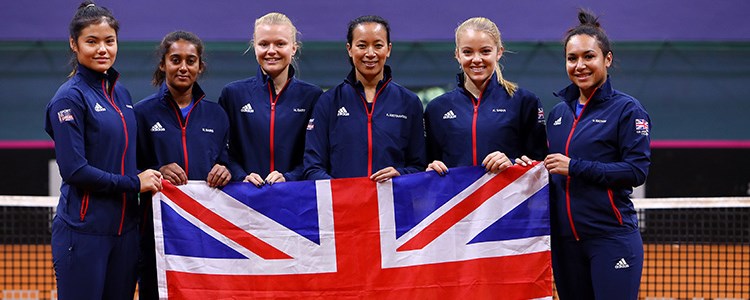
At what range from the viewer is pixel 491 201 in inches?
168

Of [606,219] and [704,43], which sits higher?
[704,43]

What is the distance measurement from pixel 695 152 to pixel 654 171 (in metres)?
0.59

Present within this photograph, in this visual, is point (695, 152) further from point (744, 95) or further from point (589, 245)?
point (589, 245)

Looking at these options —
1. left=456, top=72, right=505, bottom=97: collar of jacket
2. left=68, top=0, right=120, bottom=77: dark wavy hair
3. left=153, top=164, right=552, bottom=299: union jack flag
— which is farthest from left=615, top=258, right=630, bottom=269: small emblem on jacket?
left=68, top=0, right=120, bottom=77: dark wavy hair

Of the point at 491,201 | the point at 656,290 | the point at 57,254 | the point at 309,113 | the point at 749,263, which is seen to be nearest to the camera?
the point at 57,254

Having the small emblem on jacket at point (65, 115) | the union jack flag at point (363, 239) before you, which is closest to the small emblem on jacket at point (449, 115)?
the union jack flag at point (363, 239)

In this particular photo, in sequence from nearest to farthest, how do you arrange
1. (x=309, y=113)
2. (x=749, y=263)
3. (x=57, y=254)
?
(x=57, y=254) → (x=309, y=113) → (x=749, y=263)

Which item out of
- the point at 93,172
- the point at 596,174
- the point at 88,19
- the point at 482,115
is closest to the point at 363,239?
the point at 482,115

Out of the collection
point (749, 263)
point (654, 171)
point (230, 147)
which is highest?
point (230, 147)

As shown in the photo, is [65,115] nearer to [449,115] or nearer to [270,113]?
[270,113]

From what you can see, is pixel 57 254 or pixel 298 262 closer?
pixel 57 254

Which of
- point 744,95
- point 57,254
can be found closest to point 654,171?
point 744,95

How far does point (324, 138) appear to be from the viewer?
4.33 metres

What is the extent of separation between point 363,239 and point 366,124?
61 cm
